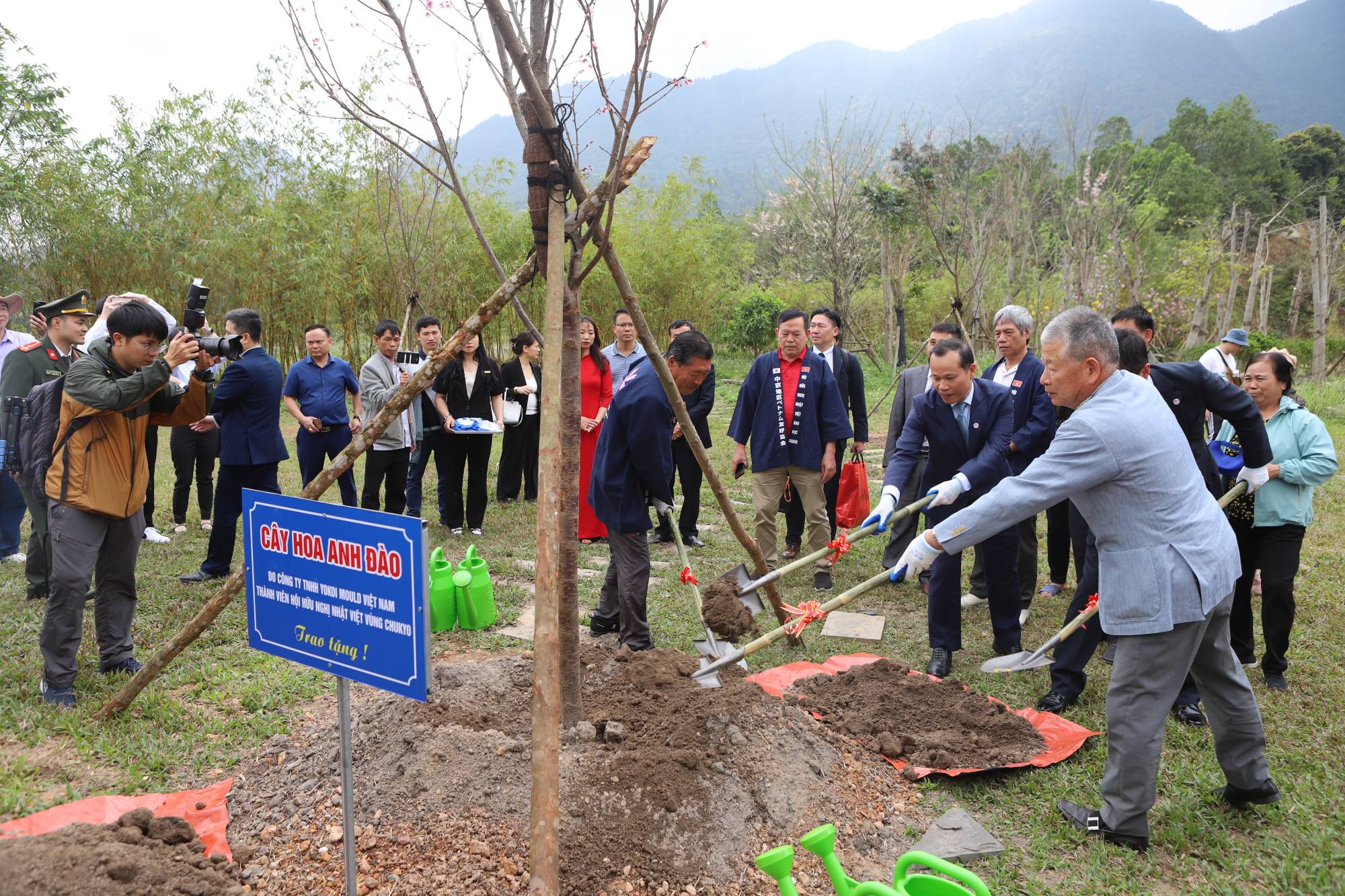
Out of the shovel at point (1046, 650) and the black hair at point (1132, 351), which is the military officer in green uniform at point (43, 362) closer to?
the shovel at point (1046, 650)

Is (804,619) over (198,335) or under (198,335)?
under

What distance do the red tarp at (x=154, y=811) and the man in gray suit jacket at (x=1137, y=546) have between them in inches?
109

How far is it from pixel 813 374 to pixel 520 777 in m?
3.65

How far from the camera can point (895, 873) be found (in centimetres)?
189

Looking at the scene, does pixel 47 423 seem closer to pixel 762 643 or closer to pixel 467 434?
pixel 762 643

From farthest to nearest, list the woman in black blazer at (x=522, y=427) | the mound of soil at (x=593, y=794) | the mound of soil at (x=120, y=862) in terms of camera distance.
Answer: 1. the woman in black blazer at (x=522, y=427)
2. the mound of soil at (x=593, y=794)
3. the mound of soil at (x=120, y=862)

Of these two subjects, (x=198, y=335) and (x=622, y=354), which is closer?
(x=198, y=335)

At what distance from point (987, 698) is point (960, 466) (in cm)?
131

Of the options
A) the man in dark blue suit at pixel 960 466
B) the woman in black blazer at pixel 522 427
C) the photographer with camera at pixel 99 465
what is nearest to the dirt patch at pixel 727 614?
the man in dark blue suit at pixel 960 466

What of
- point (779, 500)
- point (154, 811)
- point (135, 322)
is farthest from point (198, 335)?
point (779, 500)

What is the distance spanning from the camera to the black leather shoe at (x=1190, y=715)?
3773 mm

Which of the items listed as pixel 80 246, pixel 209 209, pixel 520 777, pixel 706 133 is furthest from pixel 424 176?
pixel 706 133

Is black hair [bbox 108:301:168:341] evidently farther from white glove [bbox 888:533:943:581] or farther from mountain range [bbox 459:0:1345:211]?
mountain range [bbox 459:0:1345:211]

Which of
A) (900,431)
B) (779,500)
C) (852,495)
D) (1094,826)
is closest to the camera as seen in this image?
(1094,826)
